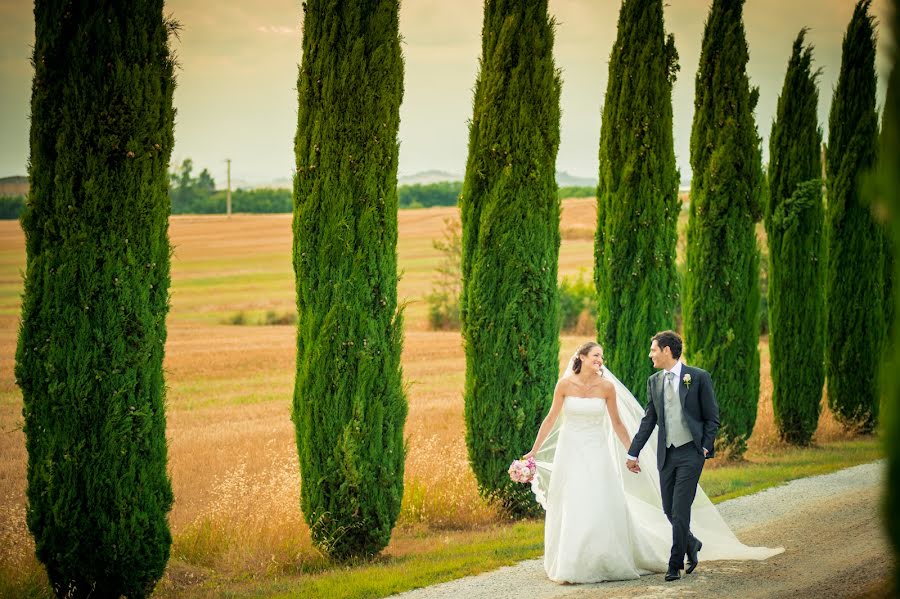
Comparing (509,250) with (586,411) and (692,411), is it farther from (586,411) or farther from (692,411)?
(692,411)

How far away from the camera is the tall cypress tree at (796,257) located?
16281 mm

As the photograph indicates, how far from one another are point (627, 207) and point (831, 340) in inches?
282

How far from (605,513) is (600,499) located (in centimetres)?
13

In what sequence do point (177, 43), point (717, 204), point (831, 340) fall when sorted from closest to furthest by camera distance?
point (177, 43), point (717, 204), point (831, 340)

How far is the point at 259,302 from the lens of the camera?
3619 cm

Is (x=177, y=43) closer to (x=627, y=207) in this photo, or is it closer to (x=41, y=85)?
(x=41, y=85)

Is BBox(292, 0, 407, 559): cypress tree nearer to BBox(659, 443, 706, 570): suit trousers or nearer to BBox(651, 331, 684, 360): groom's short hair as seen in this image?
BBox(651, 331, 684, 360): groom's short hair

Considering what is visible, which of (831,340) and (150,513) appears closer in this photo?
(150,513)

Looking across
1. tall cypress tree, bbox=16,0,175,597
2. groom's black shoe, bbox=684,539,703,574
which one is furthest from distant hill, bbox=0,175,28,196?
groom's black shoe, bbox=684,539,703,574

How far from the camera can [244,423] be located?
60.2 ft

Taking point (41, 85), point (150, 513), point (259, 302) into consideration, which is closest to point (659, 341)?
point (150, 513)

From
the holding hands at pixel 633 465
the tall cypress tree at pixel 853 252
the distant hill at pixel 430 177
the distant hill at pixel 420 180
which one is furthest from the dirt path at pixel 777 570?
the distant hill at pixel 430 177

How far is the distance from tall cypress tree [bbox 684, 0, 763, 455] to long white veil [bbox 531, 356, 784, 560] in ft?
19.8

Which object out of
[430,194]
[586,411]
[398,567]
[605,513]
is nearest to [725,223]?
[586,411]
